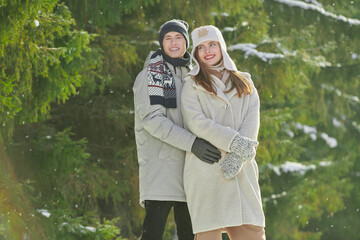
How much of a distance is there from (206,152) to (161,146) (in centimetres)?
35

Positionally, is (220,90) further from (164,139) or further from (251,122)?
(164,139)

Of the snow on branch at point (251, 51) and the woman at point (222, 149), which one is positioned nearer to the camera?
the woman at point (222, 149)

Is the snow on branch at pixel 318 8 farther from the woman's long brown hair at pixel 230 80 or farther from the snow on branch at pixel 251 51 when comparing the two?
the woman's long brown hair at pixel 230 80

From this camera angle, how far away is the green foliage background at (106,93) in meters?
6.08

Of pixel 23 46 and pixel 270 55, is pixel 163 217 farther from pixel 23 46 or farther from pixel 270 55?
pixel 270 55

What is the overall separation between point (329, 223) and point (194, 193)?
1205 cm

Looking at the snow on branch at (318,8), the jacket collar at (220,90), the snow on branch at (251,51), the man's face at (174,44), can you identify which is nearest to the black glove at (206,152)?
the jacket collar at (220,90)

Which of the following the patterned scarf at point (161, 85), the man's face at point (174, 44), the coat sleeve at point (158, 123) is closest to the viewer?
the coat sleeve at point (158, 123)

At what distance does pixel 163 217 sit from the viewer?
13.1 feet

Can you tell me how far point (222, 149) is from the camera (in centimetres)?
384

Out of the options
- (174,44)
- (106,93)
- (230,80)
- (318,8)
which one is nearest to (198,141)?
(230,80)

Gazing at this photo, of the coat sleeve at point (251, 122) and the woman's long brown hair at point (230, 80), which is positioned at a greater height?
the woman's long brown hair at point (230, 80)

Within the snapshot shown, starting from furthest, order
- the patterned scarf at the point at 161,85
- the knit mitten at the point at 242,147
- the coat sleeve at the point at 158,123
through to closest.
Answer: the patterned scarf at the point at 161,85 → the coat sleeve at the point at 158,123 → the knit mitten at the point at 242,147

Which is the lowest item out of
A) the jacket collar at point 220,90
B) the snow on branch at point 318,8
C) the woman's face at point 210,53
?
the jacket collar at point 220,90
